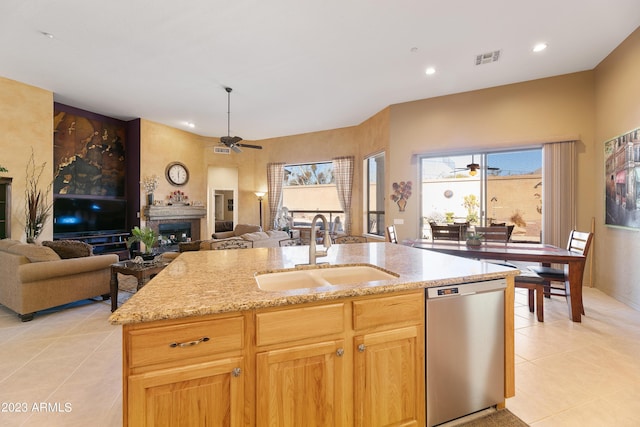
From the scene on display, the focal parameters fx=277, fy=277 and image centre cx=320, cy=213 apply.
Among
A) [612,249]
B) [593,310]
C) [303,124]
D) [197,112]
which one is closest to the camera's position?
[593,310]

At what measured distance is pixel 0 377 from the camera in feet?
6.82

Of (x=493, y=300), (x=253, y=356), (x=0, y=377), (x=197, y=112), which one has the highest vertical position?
(x=197, y=112)

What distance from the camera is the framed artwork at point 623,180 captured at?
3.31 m

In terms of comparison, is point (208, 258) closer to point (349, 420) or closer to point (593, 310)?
point (349, 420)

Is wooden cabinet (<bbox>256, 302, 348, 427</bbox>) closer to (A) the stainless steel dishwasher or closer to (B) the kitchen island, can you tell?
(B) the kitchen island

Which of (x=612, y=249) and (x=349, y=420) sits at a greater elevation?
(x=612, y=249)

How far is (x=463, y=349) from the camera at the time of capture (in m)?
1.58

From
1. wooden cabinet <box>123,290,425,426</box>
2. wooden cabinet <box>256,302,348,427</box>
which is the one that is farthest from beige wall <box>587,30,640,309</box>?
wooden cabinet <box>256,302,348,427</box>

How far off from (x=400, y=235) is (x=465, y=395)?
392 cm

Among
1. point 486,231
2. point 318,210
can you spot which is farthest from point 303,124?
point 486,231

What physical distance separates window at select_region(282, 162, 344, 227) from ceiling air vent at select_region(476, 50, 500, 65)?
4.24m

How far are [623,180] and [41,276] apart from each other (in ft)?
23.3

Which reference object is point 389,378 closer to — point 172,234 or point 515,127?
point 515,127

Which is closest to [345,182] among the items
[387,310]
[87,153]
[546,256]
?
[546,256]
